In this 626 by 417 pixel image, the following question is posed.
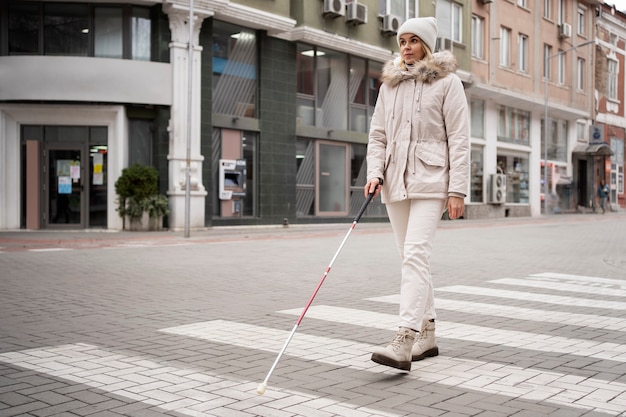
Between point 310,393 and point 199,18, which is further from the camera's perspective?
point 199,18

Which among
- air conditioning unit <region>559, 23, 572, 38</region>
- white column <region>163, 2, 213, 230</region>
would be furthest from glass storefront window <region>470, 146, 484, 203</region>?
white column <region>163, 2, 213, 230</region>

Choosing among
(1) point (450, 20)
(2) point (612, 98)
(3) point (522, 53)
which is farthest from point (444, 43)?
(2) point (612, 98)

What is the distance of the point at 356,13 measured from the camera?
25922mm

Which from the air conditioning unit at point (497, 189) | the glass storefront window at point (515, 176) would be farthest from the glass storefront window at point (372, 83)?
the glass storefront window at point (515, 176)

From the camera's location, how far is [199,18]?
21.1 m

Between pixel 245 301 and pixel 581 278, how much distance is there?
495cm

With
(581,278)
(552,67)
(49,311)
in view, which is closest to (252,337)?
(49,311)

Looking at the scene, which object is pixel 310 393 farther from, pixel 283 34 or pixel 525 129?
pixel 525 129

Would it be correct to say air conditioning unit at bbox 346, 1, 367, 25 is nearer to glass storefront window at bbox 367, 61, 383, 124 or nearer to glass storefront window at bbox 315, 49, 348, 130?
glass storefront window at bbox 315, 49, 348, 130

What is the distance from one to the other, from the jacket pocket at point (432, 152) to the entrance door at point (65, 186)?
17.6 meters

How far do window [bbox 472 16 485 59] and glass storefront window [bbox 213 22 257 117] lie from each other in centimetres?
1497

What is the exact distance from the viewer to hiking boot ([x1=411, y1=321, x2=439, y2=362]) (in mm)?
4816

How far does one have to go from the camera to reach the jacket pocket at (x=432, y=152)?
472cm

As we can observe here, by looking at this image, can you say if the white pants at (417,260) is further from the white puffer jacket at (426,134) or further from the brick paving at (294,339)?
the brick paving at (294,339)
